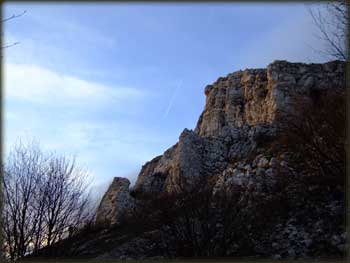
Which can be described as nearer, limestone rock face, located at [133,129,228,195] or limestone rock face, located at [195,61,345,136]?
limestone rock face, located at [133,129,228,195]

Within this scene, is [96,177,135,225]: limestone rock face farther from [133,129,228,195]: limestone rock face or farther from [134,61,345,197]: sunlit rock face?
[134,61,345,197]: sunlit rock face

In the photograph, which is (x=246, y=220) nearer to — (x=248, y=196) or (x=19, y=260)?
(x=248, y=196)

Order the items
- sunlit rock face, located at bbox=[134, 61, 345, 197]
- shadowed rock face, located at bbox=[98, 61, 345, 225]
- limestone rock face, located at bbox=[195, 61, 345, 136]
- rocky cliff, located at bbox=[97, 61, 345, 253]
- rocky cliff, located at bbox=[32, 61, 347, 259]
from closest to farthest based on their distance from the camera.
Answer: rocky cliff, located at bbox=[32, 61, 347, 259] < rocky cliff, located at bbox=[97, 61, 345, 253] < shadowed rock face, located at bbox=[98, 61, 345, 225] < sunlit rock face, located at bbox=[134, 61, 345, 197] < limestone rock face, located at bbox=[195, 61, 345, 136]

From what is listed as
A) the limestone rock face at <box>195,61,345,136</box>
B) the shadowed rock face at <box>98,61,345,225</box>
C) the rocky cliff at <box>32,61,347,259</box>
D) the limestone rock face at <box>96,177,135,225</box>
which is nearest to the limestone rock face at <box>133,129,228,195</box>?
the shadowed rock face at <box>98,61,345,225</box>

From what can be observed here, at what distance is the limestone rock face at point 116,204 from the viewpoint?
2322 centimetres

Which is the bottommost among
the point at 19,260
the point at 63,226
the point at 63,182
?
Result: the point at 19,260

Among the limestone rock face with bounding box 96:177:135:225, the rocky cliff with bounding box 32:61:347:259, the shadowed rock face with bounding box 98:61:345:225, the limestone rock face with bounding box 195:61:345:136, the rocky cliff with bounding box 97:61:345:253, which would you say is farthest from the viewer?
the limestone rock face with bounding box 195:61:345:136

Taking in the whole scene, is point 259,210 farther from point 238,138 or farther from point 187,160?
point 238,138

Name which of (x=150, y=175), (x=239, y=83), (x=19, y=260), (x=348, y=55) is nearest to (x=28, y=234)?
(x=19, y=260)

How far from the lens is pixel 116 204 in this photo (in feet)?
81.4

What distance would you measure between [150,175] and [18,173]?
17.8m

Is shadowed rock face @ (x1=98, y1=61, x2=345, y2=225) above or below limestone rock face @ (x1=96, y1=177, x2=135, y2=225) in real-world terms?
above

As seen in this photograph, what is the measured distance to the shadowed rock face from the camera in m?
25.2

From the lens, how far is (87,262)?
10.6 meters
